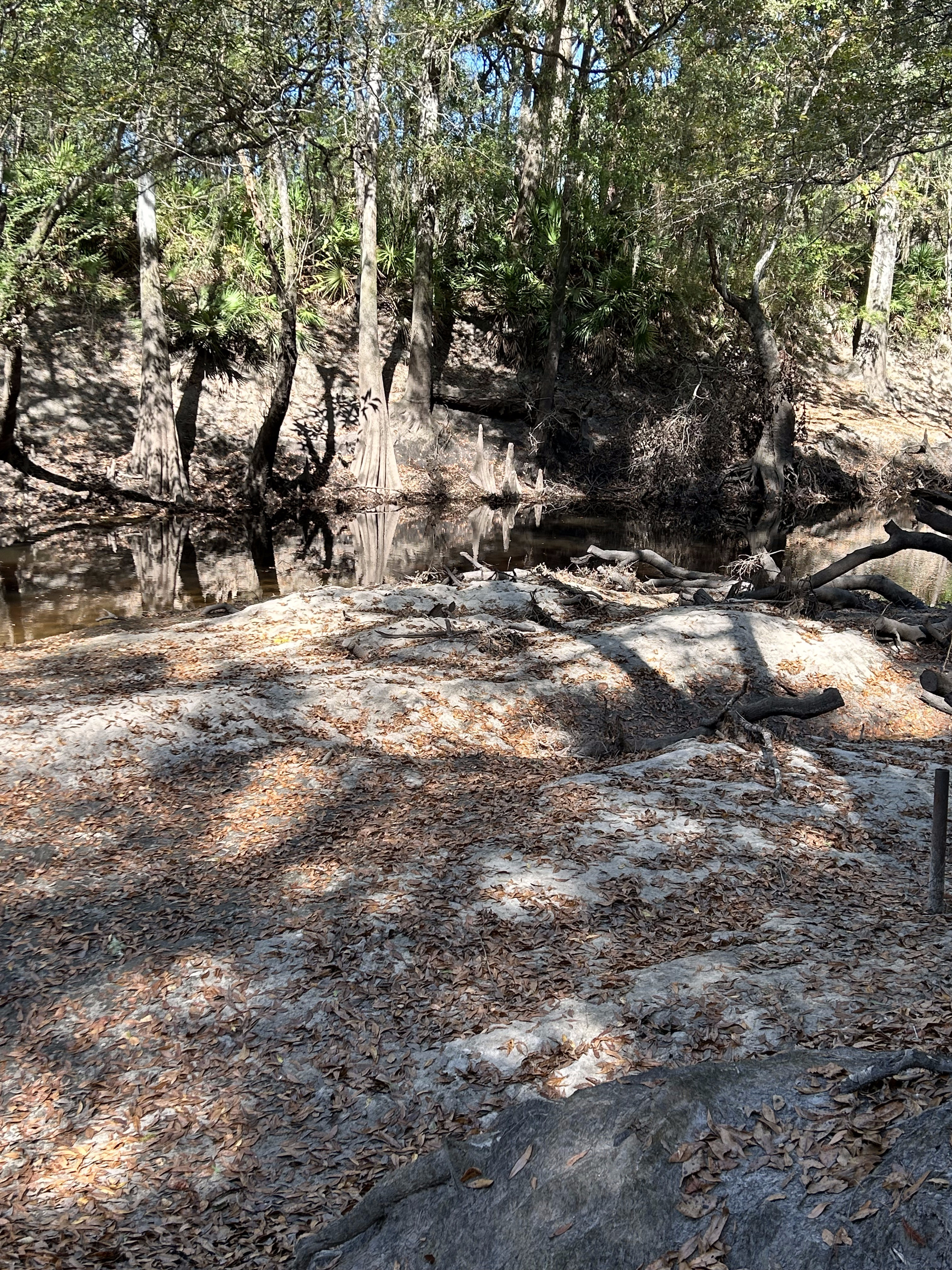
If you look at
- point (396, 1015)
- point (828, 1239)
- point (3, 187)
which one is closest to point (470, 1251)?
point (828, 1239)

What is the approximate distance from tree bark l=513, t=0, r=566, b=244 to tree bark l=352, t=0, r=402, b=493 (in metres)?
4.37

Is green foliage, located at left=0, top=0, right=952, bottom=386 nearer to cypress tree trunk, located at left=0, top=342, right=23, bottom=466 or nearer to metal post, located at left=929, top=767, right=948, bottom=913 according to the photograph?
cypress tree trunk, located at left=0, top=342, right=23, bottom=466

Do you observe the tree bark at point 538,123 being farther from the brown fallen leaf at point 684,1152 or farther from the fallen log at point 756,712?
the brown fallen leaf at point 684,1152

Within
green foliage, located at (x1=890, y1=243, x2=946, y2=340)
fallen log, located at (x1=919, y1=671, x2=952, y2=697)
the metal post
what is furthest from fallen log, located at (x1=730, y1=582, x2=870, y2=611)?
green foliage, located at (x1=890, y1=243, x2=946, y2=340)

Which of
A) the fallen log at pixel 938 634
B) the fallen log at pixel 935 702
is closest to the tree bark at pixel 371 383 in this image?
the fallen log at pixel 938 634

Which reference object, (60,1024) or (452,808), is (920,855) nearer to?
(452,808)

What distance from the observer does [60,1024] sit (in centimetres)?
455

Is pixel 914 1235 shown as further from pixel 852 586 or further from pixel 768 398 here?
pixel 768 398

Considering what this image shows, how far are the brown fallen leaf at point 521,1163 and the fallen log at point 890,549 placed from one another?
23.4 ft

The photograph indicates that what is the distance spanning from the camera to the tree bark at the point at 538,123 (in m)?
22.2

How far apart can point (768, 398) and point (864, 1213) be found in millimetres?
21004

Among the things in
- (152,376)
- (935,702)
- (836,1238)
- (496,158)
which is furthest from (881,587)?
(152,376)

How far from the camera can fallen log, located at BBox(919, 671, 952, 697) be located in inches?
328

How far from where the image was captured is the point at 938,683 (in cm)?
845
